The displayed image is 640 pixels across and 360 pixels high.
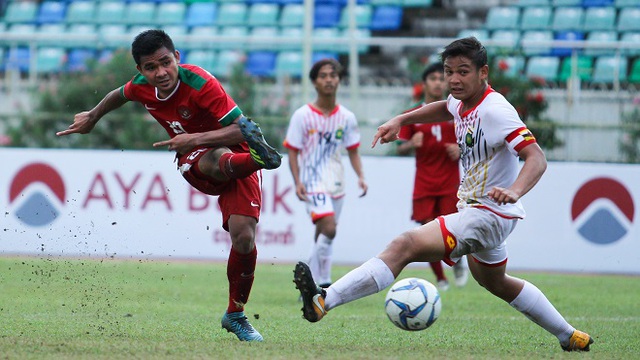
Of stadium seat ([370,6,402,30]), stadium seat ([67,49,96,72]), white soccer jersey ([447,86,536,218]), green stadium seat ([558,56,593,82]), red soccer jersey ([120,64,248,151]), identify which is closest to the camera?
white soccer jersey ([447,86,536,218])

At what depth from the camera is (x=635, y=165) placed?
14.2 m

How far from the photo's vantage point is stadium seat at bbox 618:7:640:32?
1912 centimetres

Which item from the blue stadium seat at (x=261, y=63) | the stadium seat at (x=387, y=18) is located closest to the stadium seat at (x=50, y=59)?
the blue stadium seat at (x=261, y=63)

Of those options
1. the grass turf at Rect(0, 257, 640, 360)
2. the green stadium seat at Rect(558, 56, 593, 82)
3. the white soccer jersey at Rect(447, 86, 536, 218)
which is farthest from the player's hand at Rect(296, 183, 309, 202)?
the green stadium seat at Rect(558, 56, 593, 82)

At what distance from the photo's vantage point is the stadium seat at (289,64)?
1795cm

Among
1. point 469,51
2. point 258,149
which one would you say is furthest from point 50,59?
point 469,51

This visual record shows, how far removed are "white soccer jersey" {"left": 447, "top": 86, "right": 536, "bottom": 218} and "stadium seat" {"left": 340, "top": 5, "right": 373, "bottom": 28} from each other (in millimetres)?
15899

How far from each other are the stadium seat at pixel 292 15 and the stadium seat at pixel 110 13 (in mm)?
3599

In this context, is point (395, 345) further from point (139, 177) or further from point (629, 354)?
point (139, 177)

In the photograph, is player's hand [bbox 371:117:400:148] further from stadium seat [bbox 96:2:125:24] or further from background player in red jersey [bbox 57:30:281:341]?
stadium seat [bbox 96:2:125:24]

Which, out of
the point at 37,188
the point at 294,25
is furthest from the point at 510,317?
the point at 294,25

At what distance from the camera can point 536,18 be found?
20625mm

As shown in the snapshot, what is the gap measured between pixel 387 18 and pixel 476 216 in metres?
16.3

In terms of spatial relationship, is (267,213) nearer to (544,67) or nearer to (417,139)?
(417,139)
